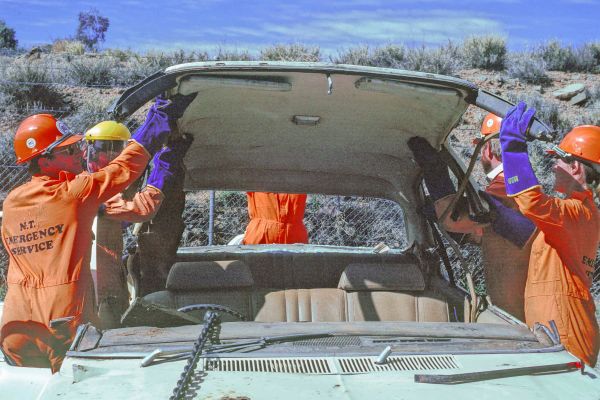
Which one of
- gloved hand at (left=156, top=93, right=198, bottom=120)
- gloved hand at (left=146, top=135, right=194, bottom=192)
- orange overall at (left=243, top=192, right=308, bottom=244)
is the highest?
gloved hand at (left=156, top=93, right=198, bottom=120)

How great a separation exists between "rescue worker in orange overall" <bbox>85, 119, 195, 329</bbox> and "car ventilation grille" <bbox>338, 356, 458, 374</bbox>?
1.52 metres

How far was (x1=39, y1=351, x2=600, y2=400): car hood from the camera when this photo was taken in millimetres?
2695

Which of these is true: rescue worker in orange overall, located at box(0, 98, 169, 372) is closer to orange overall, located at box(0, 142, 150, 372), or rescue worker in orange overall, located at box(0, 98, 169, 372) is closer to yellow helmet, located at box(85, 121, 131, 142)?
orange overall, located at box(0, 142, 150, 372)

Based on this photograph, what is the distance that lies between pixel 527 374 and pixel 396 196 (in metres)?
2.75

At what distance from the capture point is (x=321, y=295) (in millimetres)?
5180

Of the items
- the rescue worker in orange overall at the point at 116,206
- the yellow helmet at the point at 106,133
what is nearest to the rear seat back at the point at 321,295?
the rescue worker in orange overall at the point at 116,206

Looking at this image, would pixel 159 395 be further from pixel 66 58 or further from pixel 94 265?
pixel 66 58

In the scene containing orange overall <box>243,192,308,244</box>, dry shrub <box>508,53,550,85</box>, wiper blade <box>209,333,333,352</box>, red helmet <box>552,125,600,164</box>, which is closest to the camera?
wiper blade <box>209,333,333,352</box>

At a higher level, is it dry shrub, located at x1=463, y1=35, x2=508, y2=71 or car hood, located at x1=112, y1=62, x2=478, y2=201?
dry shrub, located at x1=463, y1=35, x2=508, y2=71

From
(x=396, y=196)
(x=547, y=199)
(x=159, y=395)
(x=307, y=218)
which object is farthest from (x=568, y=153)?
(x=307, y=218)

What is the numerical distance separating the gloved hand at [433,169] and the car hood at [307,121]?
73 mm

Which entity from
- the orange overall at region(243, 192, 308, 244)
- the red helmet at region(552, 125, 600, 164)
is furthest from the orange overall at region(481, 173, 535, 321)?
the orange overall at region(243, 192, 308, 244)

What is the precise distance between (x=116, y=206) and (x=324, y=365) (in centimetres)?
190

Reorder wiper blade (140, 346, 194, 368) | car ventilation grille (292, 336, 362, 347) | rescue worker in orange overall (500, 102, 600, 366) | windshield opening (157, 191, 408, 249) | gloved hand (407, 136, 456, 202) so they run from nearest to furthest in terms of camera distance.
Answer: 1. wiper blade (140, 346, 194, 368)
2. car ventilation grille (292, 336, 362, 347)
3. rescue worker in orange overall (500, 102, 600, 366)
4. gloved hand (407, 136, 456, 202)
5. windshield opening (157, 191, 408, 249)
